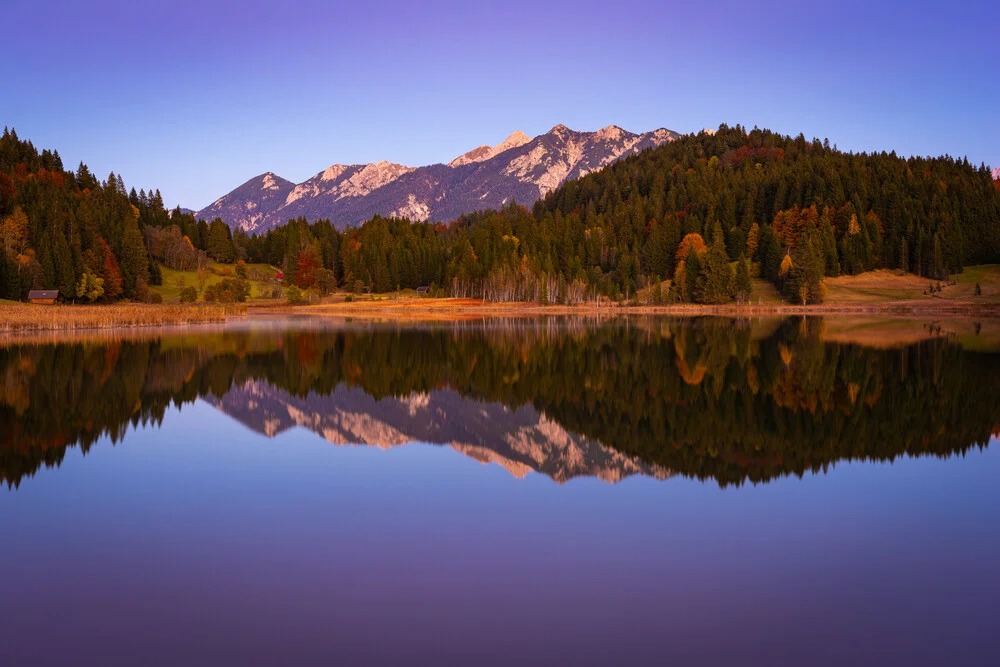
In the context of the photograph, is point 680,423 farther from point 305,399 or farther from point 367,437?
point 305,399

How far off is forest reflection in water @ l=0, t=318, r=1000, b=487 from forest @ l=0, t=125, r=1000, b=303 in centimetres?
7623

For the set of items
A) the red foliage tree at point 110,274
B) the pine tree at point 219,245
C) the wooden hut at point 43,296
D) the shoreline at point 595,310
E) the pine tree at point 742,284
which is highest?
the pine tree at point 219,245

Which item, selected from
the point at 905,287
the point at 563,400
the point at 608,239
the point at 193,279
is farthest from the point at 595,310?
the point at 563,400

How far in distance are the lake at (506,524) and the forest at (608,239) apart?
316 ft

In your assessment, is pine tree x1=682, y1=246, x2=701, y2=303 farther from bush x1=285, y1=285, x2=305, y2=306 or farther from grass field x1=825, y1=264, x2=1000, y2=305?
bush x1=285, y1=285, x2=305, y2=306

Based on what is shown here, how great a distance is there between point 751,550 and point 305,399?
2061cm

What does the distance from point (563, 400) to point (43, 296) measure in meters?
97.3

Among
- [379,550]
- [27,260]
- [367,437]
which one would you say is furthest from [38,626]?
[27,260]

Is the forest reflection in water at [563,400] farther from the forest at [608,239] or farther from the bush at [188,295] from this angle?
the bush at [188,295]

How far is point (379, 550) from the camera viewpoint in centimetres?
1172

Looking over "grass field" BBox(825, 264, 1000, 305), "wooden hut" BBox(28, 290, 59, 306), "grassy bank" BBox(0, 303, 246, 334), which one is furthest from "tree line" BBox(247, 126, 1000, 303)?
"grassy bank" BBox(0, 303, 246, 334)

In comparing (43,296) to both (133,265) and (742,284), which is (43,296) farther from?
(742,284)

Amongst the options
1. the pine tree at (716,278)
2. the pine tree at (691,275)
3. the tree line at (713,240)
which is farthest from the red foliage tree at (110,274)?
the pine tree at (716,278)

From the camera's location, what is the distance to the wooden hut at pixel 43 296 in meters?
102
